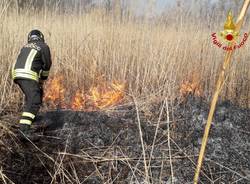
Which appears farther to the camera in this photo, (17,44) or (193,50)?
(193,50)

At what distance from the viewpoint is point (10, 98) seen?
3.90 m

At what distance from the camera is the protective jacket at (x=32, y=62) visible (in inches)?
134

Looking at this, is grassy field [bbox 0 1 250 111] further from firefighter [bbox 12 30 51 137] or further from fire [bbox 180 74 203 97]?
firefighter [bbox 12 30 51 137]

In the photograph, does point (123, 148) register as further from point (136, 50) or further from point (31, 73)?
point (136, 50)

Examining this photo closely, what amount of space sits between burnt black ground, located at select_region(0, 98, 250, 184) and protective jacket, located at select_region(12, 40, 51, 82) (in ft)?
1.68

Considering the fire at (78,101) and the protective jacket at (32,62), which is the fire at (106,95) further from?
the protective jacket at (32,62)

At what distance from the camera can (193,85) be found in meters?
4.90

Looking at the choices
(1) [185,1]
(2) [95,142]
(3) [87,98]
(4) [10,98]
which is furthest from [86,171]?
(1) [185,1]

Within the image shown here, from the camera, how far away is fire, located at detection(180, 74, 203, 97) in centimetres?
482

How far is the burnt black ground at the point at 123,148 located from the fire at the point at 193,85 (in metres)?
0.56

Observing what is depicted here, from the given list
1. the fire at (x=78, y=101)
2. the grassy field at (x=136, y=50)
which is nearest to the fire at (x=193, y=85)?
the grassy field at (x=136, y=50)

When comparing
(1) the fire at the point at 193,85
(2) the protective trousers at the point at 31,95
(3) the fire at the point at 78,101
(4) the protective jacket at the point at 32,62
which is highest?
(4) the protective jacket at the point at 32,62

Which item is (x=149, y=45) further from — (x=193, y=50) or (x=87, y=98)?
(x=87, y=98)

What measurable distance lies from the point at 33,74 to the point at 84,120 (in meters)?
0.72
